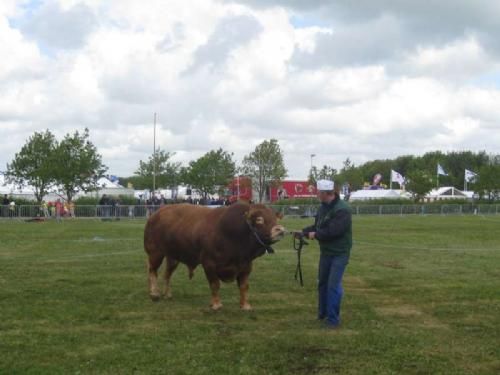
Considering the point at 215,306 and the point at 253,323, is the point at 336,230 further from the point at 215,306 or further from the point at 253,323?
the point at 215,306

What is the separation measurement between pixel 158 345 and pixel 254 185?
7240cm

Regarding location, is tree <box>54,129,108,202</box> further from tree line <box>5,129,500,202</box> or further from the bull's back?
the bull's back

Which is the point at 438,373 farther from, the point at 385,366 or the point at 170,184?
the point at 170,184

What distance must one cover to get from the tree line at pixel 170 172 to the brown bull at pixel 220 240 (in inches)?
1983

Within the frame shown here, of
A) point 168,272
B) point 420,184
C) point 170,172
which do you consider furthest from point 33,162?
point 168,272

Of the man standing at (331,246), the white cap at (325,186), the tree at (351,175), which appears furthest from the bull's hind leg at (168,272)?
the tree at (351,175)

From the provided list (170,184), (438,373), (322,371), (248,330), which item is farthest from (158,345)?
(170,184)

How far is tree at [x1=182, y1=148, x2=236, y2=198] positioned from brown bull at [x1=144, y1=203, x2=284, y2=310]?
230 ft

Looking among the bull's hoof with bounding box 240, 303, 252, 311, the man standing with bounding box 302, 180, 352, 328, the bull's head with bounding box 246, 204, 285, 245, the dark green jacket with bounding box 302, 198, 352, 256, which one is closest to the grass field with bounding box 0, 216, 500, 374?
the bull's hoof with bounding box 240, 303, 252, 311

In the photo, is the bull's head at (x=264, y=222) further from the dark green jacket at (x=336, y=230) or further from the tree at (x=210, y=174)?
the tree at (x=210, y=174)

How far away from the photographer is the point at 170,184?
86250 millimetres

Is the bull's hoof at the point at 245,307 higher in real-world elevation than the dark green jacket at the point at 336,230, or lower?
lower

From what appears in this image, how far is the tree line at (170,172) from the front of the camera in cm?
6041

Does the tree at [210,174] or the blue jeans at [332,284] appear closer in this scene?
the blue jeans at [332,284]
